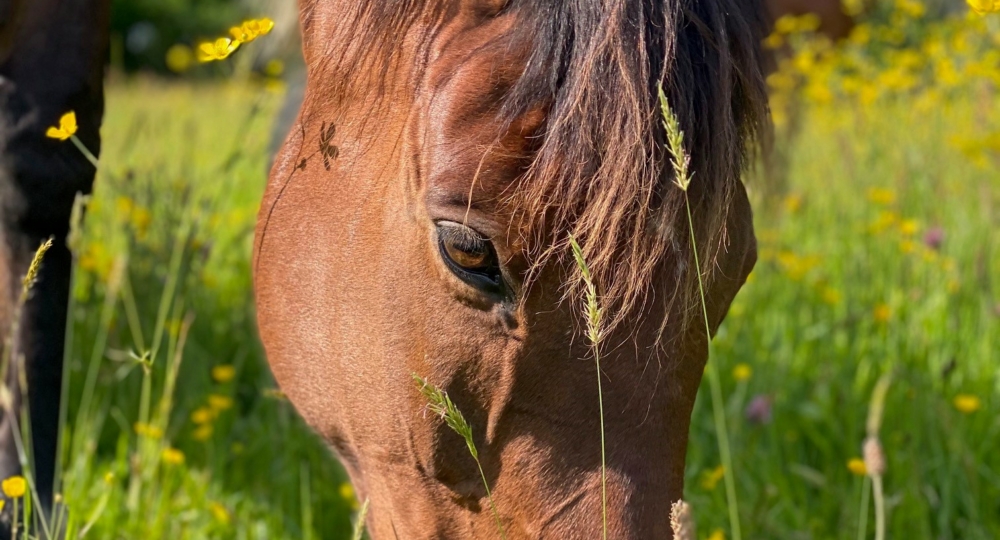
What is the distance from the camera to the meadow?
7.29 feet

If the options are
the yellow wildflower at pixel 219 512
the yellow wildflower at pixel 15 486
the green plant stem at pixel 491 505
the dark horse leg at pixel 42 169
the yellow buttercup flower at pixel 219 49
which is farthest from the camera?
the yellow wildflower at pixel 219 512

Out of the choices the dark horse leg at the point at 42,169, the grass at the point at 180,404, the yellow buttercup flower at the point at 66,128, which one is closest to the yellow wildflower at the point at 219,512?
the grass at the point at 180,404

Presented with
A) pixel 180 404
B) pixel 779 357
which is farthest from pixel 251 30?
pixel 779 357

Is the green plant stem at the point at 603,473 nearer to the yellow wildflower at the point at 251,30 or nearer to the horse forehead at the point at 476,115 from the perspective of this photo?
the horse forehead at the point at 476,115

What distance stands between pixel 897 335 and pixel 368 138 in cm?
224

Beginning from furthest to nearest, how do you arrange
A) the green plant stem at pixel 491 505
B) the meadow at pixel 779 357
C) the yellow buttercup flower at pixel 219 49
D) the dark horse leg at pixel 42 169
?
the meadow at pixel 779 357 → the dark horse leg at pixel 42 169 → the yellow buttercup flower at pixel 219 49 → the green plant stem at pixel 491 505

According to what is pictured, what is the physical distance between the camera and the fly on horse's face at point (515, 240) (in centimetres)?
116

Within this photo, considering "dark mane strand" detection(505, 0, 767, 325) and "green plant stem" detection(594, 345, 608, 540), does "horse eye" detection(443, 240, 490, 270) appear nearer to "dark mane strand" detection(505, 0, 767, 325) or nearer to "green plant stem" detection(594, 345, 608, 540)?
"dark mane strand" detection(505, 0, 767, 325)

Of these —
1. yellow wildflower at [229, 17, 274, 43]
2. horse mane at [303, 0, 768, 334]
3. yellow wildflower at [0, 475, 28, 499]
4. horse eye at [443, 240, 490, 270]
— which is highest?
yellow wildflower at [229, 17, 274, 43]

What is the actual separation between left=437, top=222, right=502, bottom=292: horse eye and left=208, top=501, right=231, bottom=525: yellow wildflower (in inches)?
46.4

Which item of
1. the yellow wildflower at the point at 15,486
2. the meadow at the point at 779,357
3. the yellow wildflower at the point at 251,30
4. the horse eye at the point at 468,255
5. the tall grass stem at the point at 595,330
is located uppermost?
the yellow wildflower at the point at 251,30

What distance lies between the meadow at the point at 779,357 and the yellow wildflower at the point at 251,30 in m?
0.53

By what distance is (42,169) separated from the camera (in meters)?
1.74

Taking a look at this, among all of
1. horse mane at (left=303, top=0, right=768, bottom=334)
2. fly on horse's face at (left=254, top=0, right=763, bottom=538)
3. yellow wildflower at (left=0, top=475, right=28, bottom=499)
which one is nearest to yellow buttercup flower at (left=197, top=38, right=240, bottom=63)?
fly on horse's face at (left=254, top=0, right=763, bottom=538)
